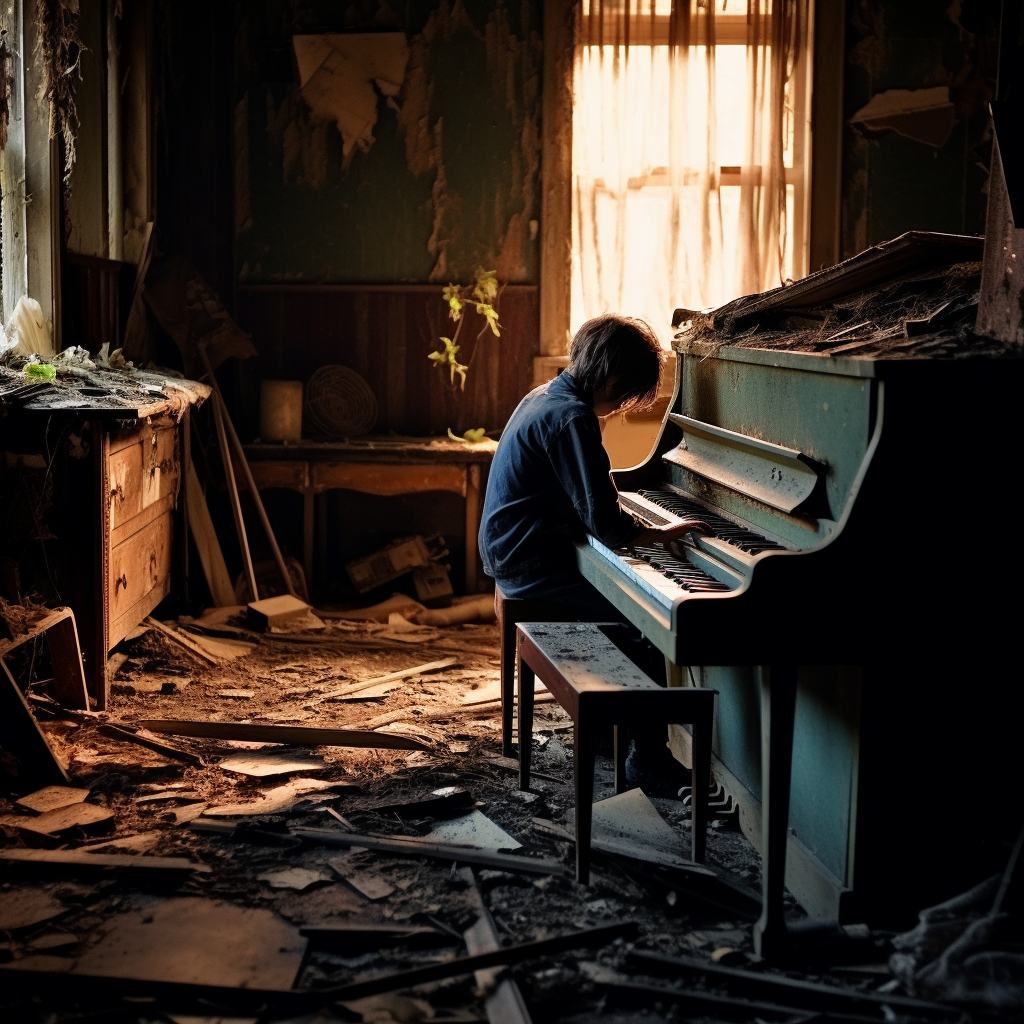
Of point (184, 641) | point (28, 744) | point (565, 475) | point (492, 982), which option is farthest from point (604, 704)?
point (184, 641)

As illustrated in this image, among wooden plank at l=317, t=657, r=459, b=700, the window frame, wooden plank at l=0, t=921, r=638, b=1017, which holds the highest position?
the window frame

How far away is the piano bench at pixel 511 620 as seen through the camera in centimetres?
433

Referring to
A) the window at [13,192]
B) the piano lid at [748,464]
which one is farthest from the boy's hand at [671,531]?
the window at [13,192]

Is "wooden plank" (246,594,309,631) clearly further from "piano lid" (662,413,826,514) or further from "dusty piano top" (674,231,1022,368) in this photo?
"dusty piano top" (674,231,1022,368)

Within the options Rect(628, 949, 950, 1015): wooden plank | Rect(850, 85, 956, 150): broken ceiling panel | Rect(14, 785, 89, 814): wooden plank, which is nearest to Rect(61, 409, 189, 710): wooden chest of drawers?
Rect(14, 785, 89, 814): wooden plank

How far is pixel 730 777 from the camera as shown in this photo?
12.7 feet

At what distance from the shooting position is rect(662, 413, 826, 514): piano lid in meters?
3.19

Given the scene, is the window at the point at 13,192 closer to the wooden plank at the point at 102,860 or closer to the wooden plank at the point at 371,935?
the wooden plank at the point at 102,860

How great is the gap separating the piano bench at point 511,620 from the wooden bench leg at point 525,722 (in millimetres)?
310

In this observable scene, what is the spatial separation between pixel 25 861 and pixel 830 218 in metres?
5.55

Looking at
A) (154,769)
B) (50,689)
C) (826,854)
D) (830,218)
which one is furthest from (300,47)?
(826,854)

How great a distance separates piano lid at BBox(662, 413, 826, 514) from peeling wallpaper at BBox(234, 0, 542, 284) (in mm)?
3043

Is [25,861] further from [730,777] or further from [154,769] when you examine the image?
[730,777]

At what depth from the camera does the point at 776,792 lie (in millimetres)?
2865
